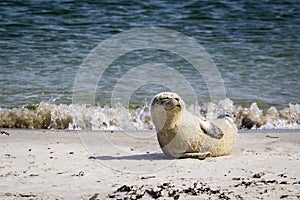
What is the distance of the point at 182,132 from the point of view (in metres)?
6.53

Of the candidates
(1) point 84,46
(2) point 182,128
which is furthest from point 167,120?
(1) point 84,46

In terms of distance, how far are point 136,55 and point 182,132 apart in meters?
6.51

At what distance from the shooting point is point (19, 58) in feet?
40.4

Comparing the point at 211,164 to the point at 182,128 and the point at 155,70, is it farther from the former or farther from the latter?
the point at 155,70

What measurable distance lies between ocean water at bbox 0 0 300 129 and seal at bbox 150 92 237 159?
230cm

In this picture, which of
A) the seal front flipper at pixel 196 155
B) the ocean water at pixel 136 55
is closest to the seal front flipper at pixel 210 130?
the seal front flipper at pixel 196 155

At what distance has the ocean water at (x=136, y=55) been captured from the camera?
9312mm

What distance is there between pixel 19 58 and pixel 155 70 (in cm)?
243

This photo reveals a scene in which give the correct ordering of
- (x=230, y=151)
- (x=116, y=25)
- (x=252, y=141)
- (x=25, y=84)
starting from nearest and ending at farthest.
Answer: (x=230, y=151), (x=252, y=141), (x=25, y=84), (x=116, y=25)

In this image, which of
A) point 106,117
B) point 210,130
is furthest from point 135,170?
point 106,117

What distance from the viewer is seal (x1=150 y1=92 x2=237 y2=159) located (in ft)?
Result: 21.0

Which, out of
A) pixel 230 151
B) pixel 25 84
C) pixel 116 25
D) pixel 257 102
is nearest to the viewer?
pixel 230 151

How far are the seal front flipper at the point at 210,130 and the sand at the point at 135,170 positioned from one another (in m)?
0.23

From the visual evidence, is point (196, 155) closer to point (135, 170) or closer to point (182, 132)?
point (182, 132)
